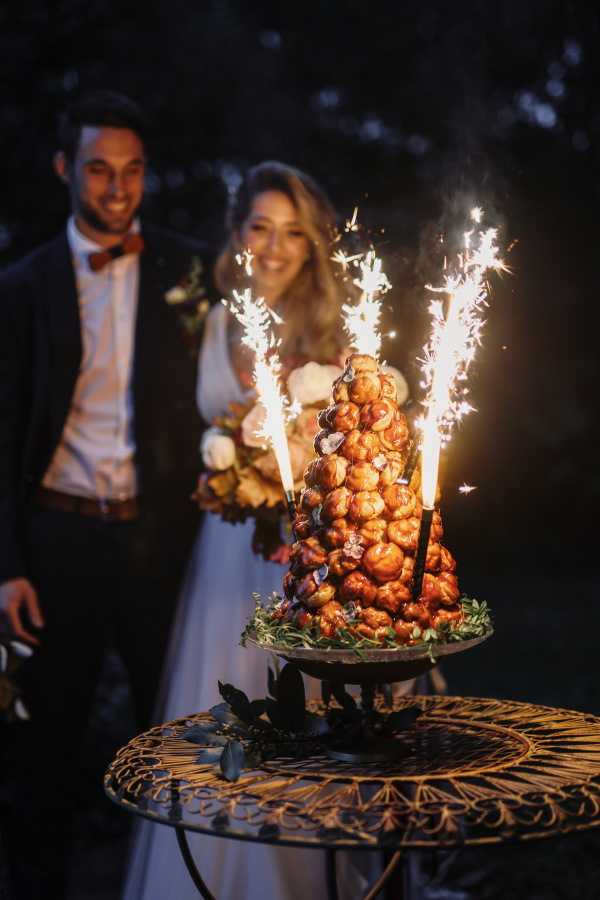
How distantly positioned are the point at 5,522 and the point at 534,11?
3885 millimetres

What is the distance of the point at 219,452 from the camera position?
3.22 metres

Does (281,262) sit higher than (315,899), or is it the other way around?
(281,262)

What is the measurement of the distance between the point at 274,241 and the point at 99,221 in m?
0.75

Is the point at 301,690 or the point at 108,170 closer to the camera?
the point at 301,690

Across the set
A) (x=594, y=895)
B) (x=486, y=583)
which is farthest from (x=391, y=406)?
(x=486, y=583)

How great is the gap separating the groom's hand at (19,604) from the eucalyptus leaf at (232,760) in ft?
6.27

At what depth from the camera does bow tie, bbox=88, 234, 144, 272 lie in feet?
12.9

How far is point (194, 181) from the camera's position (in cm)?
691

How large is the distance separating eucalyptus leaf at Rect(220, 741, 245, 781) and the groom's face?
2.44 metres

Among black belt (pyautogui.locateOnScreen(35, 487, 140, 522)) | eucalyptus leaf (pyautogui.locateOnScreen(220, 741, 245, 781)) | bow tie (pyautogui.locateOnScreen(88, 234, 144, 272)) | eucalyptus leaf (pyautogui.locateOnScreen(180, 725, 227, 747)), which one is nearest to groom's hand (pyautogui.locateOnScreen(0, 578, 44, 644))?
black belt (pyautogui.locateOnScreen(35, 487, 140, 522))

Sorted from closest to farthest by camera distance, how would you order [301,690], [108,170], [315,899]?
[301,690]
[315,899]
[108,170]

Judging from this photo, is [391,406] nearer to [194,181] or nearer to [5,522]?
[5,522]

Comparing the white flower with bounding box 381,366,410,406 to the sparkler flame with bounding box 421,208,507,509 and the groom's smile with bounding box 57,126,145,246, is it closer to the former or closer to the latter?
the sparkler flame with bounding box 421,208,507,509

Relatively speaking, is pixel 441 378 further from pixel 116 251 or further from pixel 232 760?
pixel 116 251
